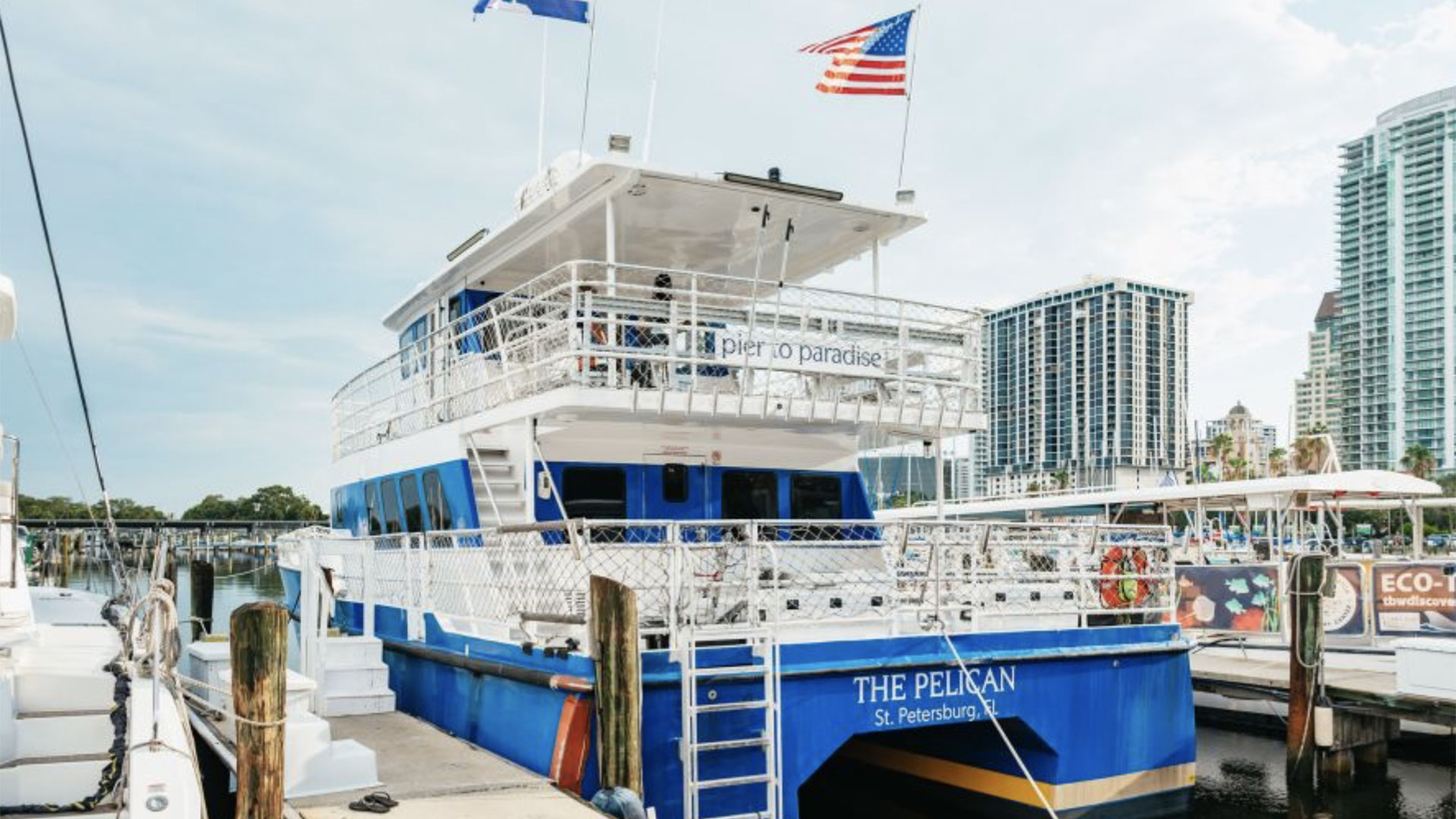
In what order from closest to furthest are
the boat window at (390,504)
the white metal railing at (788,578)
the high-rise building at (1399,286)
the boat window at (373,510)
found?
the white metal railing at (788,578) < the boat window at (390,504) < the boat window at (373,510) < the high-rise building at (1399,286)

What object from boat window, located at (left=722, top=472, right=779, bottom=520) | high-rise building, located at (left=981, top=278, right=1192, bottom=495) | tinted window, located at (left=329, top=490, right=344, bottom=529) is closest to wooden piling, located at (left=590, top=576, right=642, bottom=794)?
boat window, located at (left=722, top=472, right=779, bottom=520)

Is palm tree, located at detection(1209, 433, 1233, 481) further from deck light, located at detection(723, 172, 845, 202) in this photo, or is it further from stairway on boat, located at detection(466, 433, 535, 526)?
stairway on boat, located at detection(466, 433, 535, 526)

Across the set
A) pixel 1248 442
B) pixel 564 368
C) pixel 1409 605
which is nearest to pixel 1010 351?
pixel 1248 442

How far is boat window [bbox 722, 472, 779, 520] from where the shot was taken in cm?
1247

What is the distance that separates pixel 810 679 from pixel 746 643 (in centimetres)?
54

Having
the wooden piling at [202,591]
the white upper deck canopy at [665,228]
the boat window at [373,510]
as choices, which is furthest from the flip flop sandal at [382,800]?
the wooden piling at [202,591]

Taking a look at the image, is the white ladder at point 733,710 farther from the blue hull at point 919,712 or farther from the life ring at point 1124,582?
the life ring at point 1124,582

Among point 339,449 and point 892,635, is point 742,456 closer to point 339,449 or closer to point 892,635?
point 892,635

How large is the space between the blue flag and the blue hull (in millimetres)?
6973

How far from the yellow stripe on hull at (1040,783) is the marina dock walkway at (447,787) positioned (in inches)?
164

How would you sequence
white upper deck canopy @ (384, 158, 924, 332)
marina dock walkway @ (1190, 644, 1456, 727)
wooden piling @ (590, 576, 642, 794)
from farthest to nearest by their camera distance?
marina dock walkway @ (1190, 644, 1456, 727)
white upper deck canopy @ (384, 158, 924, 332)
wooden piling @ (590, 576, 642, 794)

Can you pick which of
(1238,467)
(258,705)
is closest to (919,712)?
(258,705)

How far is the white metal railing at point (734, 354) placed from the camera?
34.7ft

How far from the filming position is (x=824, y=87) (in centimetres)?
1326
